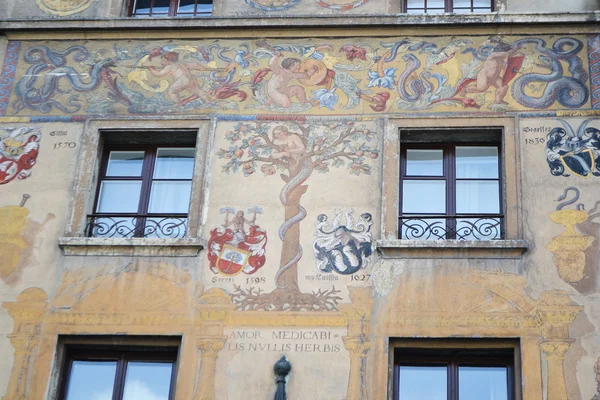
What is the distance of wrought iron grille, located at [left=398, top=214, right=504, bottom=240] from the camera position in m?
16.0

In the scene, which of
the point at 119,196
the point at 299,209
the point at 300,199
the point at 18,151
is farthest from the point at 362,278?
the point at 18,151

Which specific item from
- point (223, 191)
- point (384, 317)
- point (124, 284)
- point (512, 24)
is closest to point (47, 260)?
point (124, 284)

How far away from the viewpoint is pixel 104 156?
1709 cm

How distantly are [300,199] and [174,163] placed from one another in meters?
1.89

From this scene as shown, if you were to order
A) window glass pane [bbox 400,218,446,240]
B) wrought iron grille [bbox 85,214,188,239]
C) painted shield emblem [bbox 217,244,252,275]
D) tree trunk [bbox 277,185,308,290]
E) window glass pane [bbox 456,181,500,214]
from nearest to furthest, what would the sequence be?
tree trunk [bbox 277,185,308,290], painted shield emblem [bbox 217,244,252,275], window glass pane [bbox 400,218,446,240], window glass pane [bbox 456,181,500,214], wrought iron grille [bbox 85,214,188,239]

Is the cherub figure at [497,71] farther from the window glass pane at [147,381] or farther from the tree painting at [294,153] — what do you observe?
the window glass pane at [147,381]

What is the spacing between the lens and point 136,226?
16453 mm

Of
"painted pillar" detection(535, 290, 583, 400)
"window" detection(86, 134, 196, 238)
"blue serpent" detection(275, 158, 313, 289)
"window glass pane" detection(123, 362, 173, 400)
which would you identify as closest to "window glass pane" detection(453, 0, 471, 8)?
"blue serpent" detection(275, 158, 313, 289)

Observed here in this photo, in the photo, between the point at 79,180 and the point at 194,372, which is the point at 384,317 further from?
the point at 79,180

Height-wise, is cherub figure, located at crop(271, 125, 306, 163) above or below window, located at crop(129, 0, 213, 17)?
below

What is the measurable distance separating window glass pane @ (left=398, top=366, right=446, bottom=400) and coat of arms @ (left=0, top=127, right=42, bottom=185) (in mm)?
5434

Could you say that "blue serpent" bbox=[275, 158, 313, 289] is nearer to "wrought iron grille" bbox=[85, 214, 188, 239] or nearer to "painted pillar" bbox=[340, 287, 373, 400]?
"painted pillar" bbox=[340, 287, 373, 400]

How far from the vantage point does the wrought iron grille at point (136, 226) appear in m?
16.3

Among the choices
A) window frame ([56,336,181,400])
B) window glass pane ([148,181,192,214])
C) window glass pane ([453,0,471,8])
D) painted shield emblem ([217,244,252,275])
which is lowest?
window frame ([56,336,181,400])
